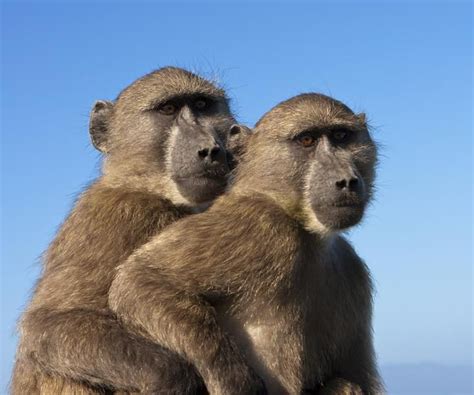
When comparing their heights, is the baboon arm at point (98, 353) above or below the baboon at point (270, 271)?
below

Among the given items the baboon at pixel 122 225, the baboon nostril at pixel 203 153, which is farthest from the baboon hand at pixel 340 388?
the baboon nostril at pixel 203 153

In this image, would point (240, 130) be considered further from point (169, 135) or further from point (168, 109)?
point (168, 109)

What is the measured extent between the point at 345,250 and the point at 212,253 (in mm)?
1851

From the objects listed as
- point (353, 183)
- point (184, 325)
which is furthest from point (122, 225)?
point (353, 183)

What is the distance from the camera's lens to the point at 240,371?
7.96 m

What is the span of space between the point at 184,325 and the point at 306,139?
7.47 feet

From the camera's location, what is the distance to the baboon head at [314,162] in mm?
8570

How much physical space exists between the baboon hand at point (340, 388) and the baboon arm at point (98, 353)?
142 cm

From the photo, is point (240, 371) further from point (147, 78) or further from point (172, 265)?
point (147, 78)

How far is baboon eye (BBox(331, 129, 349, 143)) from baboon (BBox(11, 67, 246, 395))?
1.05 meters

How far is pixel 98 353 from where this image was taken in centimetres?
854

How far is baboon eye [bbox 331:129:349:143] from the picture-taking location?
9.05 m

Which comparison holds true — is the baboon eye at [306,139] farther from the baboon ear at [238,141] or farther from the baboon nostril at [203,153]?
the baboon nostril at [203,153]

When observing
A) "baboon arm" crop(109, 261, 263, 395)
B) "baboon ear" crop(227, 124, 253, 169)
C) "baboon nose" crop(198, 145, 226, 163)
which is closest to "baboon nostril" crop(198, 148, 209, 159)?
"baboon nose" crop(198, 145, 226, 163)
